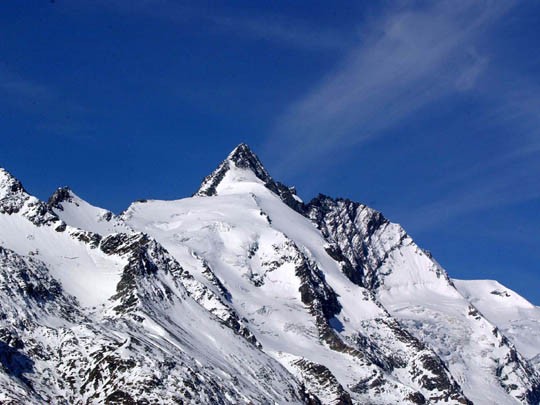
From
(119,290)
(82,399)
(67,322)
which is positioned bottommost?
(82,399)

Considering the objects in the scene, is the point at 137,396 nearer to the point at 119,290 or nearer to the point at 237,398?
the point at 237,398

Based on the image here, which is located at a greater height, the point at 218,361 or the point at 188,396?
the point at 218,361

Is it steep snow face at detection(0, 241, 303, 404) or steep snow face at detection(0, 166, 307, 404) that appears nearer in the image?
steep snow face at detection(0, 241, 303, 404)

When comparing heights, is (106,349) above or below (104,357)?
above

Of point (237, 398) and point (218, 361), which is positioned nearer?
point (237, 398)

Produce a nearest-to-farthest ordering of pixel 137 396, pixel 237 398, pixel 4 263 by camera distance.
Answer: pixel 137 396, pixel 237 398, pixel 4 263

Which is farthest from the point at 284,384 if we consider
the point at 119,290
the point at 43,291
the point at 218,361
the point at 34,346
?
the point at 34,346

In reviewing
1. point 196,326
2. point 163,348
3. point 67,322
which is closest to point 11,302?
point 67,322

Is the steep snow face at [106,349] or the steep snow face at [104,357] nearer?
the steep snow face at [104,357]

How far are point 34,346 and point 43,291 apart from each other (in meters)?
25.4

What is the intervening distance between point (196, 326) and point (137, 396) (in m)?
64.9

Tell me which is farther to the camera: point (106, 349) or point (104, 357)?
point (106, 349)

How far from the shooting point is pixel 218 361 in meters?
181

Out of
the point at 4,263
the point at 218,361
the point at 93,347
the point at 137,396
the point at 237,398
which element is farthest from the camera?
the point at 218,361
